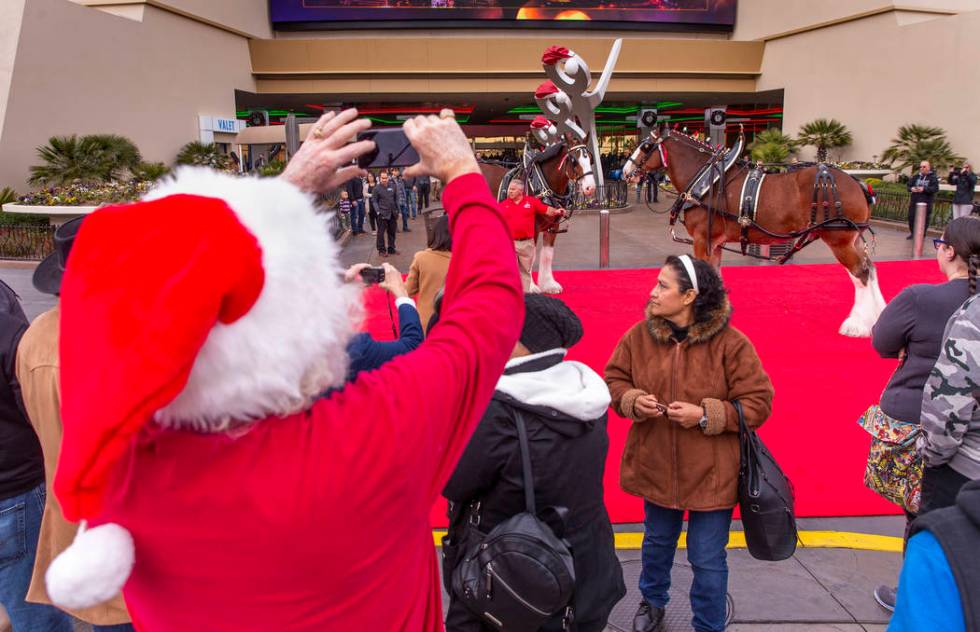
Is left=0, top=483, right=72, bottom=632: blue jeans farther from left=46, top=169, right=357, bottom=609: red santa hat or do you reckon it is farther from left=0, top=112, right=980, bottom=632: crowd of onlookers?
left=46, top=169, right=357, bottom=609: red santa hat

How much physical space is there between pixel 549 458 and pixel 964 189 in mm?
17320

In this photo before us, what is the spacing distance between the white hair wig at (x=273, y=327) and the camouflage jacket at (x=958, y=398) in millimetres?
2405

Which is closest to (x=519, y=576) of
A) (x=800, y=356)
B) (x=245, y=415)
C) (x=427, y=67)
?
(x=245, y=415)

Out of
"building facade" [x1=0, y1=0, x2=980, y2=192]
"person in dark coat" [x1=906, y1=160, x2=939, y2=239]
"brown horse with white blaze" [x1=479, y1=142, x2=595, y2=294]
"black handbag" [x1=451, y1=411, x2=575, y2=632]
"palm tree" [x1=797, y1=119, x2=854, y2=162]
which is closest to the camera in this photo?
"black handbag" [x1=451, y1=411, x2=575, y2=632]

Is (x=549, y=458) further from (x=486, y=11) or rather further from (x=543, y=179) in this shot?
(x=486, y=11)

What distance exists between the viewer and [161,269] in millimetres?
990

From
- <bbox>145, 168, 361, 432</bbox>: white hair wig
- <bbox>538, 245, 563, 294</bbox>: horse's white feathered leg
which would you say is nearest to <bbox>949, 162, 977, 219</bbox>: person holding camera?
<bbox>538, 245, 563, 294</bbox>: horse's white feathered leg

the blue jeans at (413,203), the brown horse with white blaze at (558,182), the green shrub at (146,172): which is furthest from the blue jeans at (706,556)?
the blue jeans at (413,203)

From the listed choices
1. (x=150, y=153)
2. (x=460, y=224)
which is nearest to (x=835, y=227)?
(x=460, y=224)

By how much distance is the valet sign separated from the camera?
25233 mm

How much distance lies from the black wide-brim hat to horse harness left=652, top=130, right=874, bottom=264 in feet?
25.4

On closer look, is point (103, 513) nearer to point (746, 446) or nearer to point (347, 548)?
point (347, 548)

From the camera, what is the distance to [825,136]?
27969 millimetres

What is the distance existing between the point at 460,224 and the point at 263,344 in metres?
0.49
